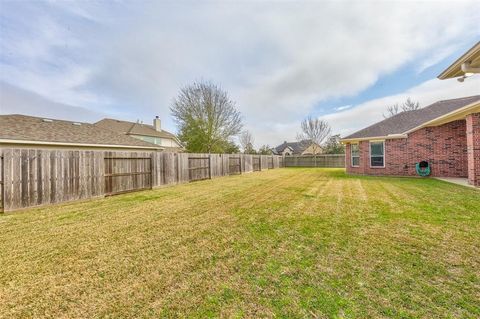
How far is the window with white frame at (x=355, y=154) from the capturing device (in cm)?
1464

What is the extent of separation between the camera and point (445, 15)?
278 inches

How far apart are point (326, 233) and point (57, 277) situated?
3.81 meters

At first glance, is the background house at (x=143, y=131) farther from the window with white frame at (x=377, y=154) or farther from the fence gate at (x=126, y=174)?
the window with white frame at (x=377, y=154)

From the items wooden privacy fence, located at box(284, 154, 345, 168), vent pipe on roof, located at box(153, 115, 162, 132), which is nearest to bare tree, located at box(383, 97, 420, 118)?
wooden privacy fence, located at box(284, 154, 345, 168)

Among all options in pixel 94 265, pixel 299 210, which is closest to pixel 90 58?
pixel 94 265

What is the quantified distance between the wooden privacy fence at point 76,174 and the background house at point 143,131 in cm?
1632

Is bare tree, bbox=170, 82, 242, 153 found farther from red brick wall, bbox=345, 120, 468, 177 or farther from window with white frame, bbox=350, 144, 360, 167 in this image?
red brick wall, bbox=345, 120, 468, 177

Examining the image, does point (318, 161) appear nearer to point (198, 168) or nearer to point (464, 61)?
point (198, 168)

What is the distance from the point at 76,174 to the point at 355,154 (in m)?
16.2

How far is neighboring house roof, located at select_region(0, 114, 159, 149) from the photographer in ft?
31.3

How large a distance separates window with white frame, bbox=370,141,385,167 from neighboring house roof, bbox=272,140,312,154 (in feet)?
80.9

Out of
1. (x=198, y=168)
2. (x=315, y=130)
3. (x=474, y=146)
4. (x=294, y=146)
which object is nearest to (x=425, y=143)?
(x=474, y=146)

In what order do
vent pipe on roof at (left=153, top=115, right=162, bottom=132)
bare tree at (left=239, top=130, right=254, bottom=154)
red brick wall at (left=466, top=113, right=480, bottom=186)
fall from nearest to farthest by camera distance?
red brick wall at (left=466, top=113, right=480, bottom=186) < vent pipe on roof at (left=153, top=115, right=162, bottom=132) < bare tree at (left=239, top=130, right=254, bottom=154)

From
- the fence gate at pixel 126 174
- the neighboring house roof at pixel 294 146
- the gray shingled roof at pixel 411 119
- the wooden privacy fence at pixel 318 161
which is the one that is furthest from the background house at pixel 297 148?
the fence gate at pixel 126 174
